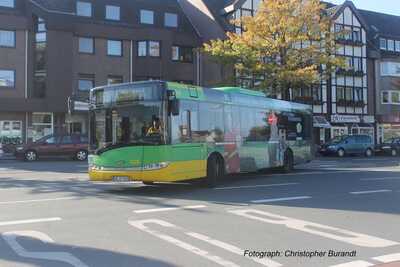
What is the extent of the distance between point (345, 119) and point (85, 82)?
937 inches

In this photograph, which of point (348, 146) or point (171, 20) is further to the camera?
point (171, 20)

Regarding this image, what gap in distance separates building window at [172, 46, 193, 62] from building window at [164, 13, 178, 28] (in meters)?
2.30

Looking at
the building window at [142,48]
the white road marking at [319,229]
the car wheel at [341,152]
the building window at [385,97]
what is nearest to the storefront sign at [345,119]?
the building window at [385,97]

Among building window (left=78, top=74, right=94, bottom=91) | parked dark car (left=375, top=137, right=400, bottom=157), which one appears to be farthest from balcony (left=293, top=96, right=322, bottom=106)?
building window (left=78, top=74, right=94, bottom=91)

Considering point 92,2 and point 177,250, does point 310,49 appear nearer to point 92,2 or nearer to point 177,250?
point 92,2

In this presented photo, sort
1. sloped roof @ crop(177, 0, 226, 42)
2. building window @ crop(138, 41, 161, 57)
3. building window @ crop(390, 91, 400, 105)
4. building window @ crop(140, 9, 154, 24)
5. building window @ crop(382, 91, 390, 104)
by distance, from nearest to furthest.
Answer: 1. building window @ crop(138, 41, 161, 57)
2. building window @ crop(140, 9, 154, 24)
3. sloped roof @ crop(177, 0, 226, 42)
4. building window @ crop(382, 91, 390, 104)
5. building window @ crop(390, 91, 400, 105)

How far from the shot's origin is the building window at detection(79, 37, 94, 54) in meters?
42.7

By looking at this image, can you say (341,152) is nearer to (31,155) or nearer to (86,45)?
(86,45)

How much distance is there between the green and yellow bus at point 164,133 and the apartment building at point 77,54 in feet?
82.8

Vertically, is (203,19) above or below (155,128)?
above

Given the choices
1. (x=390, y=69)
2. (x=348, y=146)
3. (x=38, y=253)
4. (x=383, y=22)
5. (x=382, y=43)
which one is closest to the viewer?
(x=38, y=253)

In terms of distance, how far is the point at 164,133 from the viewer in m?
13.9

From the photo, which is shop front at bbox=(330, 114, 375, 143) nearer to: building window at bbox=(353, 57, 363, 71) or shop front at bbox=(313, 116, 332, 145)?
shop front at bbox=(313, 116, 332, 145)

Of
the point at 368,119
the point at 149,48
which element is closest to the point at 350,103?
the point at 368,119
